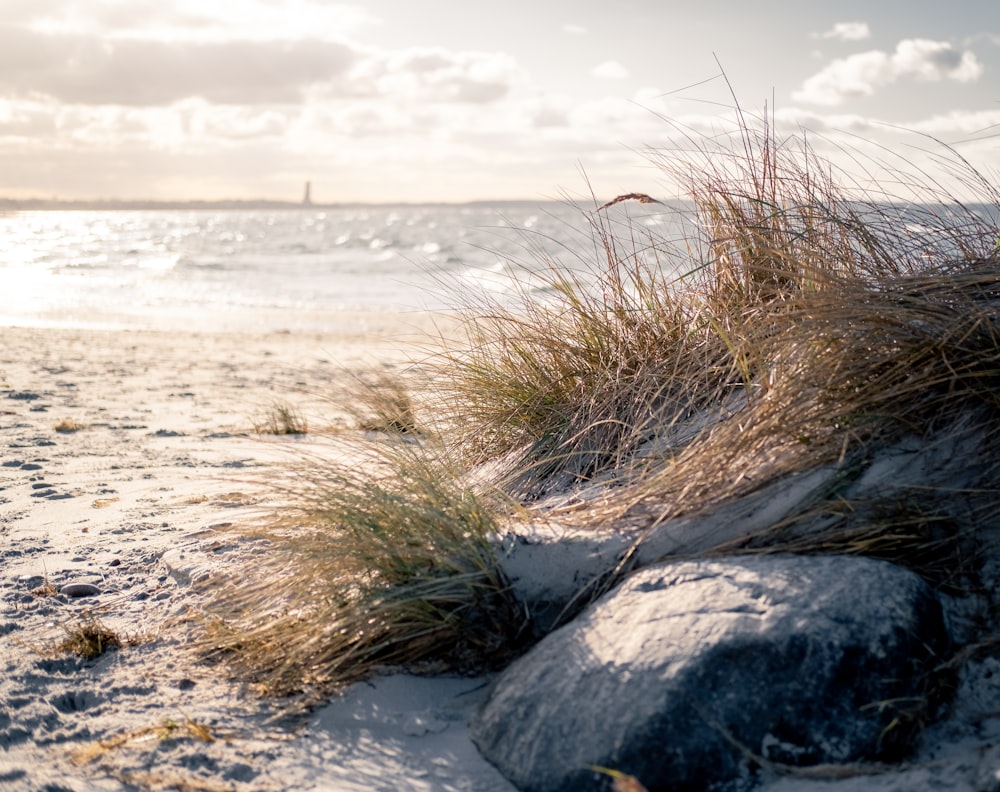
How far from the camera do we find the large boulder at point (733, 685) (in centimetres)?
189

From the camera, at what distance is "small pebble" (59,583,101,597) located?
3.17m

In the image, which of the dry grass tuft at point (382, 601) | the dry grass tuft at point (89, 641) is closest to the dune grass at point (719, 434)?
the dry grass tuft at point (382, 601)

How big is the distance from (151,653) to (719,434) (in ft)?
6.18

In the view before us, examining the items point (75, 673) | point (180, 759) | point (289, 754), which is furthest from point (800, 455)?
point (75, 673)

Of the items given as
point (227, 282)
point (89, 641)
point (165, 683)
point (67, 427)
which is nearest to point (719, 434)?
point (165, 683)

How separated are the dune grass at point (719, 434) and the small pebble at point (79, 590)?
69 centimetres

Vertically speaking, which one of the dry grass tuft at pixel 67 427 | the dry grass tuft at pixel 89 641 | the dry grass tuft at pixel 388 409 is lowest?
the dry grass tuft at pixel 89 641

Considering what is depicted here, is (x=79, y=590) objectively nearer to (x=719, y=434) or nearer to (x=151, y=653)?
(x=151, y=653)

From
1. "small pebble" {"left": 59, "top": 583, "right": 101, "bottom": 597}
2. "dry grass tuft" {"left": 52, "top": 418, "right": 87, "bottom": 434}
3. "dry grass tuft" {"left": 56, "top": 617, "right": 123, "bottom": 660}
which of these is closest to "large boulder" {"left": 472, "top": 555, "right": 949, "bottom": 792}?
"dry grass tuft" {"left": 56, "top": 617, "right": 123, "bottom": 660}

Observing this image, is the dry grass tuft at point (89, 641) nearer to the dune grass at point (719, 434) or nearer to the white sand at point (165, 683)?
the white sand at point (165, 683)

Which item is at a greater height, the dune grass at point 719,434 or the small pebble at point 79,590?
the dune grass at point 719,434

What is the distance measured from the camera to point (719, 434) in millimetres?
2686

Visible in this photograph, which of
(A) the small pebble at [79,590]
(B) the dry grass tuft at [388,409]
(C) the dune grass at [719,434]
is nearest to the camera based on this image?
(C) the dune grass at [719,434]

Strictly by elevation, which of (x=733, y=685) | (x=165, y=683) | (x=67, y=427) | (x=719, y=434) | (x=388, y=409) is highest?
(x=719, y=434)
